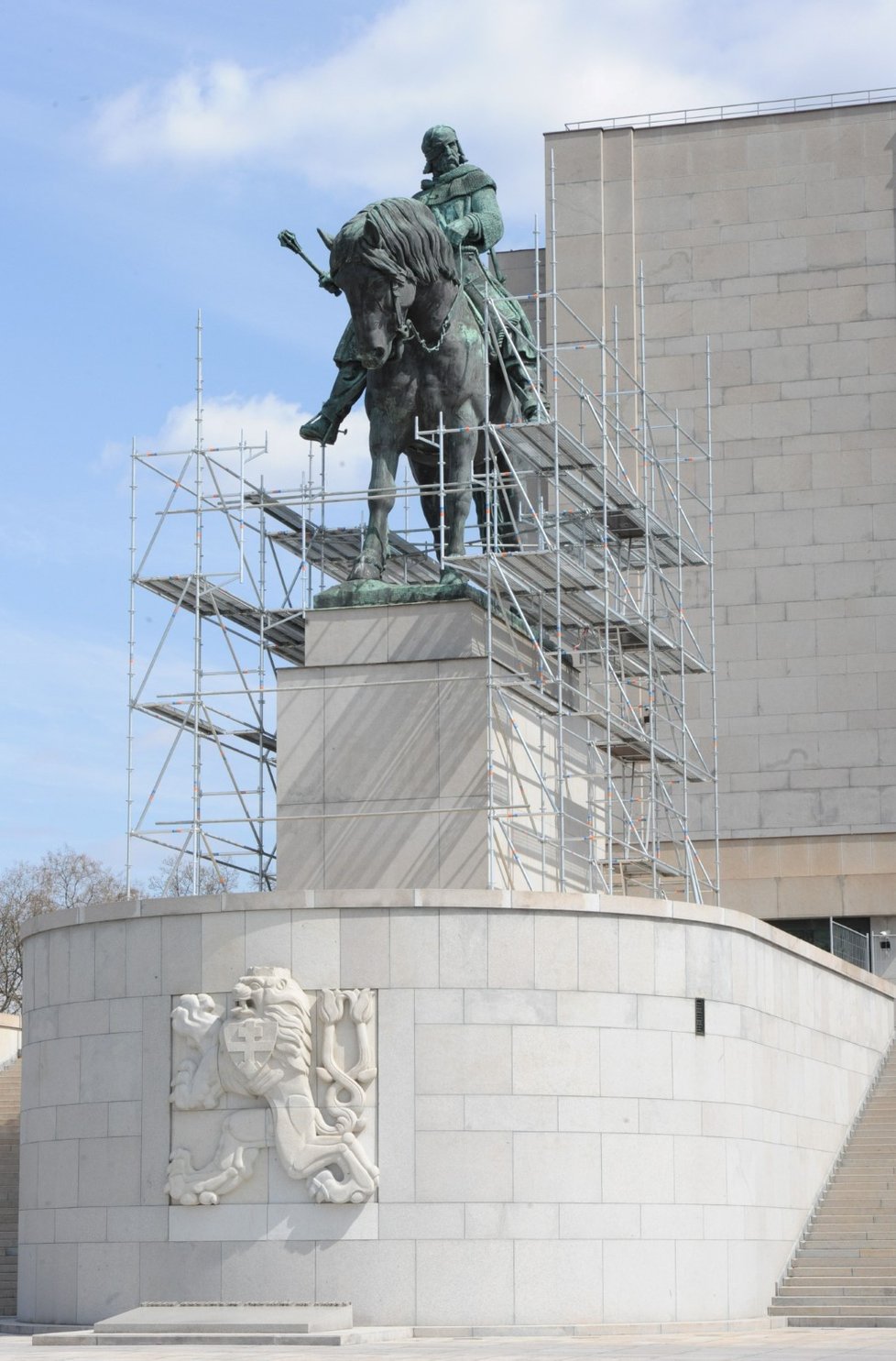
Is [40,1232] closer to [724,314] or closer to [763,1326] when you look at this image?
[763,1326]

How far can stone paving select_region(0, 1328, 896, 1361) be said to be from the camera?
22.7 metres

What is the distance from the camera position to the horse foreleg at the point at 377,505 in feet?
109

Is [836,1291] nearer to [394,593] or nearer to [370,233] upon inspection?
[394,593]

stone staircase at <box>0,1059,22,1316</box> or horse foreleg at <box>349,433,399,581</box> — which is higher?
horse foreleg at <box>349,433,399,581</box>

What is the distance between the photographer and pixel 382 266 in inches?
1232

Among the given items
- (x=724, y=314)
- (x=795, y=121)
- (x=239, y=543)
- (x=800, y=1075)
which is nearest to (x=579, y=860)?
(x=800, y=1075)

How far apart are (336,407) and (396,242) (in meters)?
4.04

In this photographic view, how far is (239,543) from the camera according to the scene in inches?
1404

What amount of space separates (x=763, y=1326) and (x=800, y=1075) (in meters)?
4.05

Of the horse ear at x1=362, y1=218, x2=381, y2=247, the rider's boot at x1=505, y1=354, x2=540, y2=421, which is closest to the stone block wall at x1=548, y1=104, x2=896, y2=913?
the rider's boot at x1=505, y1=354, x2=540, y2=421

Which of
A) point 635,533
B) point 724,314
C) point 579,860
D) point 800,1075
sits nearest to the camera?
point 800,1075

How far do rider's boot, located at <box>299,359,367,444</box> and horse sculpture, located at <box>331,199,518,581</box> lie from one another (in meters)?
1.36

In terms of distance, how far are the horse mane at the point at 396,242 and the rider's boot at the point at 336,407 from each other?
2.81m

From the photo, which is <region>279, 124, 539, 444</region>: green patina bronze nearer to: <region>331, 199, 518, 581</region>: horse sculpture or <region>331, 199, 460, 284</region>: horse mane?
<region>331, 199, 518, 581</region>: horse sculpture
